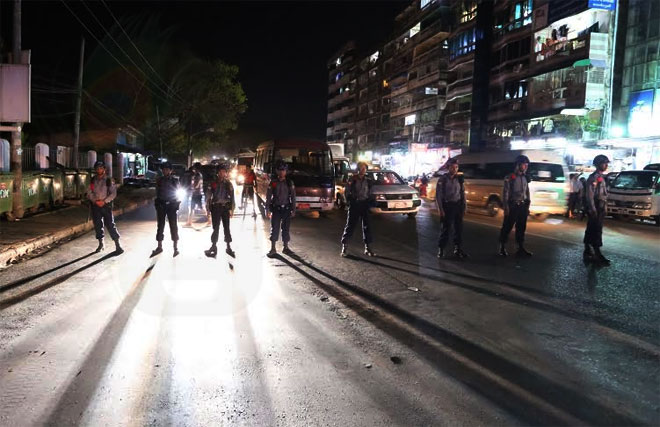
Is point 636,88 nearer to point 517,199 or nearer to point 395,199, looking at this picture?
point 395,199

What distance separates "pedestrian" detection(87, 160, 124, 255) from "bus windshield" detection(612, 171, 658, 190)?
53.8 feet

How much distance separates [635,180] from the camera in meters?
18.0

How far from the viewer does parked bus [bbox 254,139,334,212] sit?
54.1ft

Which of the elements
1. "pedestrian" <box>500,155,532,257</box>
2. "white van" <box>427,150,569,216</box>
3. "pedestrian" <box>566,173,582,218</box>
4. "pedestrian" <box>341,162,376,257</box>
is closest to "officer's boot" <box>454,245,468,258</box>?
"pedestrian" <box>500,155,532,257</box>

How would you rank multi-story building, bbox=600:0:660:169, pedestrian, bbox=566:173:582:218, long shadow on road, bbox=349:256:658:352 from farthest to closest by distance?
multi-story building, bbox=600:0:660:169
pedestrian, bbox=566:173:582:218
long shadow on road, bbox=349:256:658:352

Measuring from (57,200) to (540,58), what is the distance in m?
30.3

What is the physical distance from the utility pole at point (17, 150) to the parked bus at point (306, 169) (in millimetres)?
6889

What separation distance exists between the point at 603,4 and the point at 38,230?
2905 centimetres

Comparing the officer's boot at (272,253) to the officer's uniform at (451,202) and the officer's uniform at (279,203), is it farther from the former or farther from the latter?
the officer's uniform at (451,202)

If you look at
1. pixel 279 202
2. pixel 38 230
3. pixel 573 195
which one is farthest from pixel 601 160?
pixel 38 230

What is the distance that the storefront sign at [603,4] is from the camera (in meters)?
27.6

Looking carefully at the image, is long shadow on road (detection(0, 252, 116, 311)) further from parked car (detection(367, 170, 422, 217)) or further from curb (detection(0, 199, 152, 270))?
parked car (detection(367, 170, 422, 217))

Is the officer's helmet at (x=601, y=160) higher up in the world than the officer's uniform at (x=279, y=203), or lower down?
higher up

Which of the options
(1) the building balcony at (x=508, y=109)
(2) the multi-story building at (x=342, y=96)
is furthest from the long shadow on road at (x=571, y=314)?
(2) the multi-story building at (x=342, y=96)
